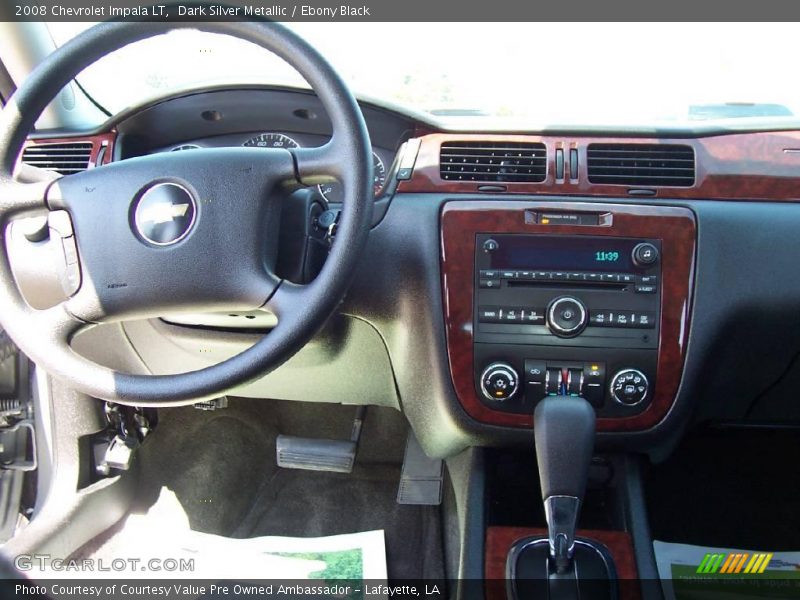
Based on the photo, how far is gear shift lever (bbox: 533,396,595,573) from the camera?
1.26 metres

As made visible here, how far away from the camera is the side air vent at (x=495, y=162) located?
57.8 inches

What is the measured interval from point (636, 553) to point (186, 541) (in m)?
1.19

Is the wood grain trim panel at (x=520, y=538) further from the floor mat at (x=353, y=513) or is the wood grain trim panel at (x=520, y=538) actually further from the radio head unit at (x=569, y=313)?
the floor mat at (x=353, y=513)

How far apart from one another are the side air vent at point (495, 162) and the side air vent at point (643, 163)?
0.35 ft

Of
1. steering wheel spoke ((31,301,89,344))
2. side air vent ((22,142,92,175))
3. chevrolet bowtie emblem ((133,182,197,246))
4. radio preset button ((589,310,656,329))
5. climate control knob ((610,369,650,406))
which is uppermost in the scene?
side air vent ((22,142,92,175))

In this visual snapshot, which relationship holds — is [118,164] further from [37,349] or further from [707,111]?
[707,111]

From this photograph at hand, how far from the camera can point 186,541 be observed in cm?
197

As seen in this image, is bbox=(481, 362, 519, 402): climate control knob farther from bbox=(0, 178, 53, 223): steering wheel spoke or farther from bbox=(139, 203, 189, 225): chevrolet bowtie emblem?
bbox=(0, 178, 53, 223): steering wheel spoke

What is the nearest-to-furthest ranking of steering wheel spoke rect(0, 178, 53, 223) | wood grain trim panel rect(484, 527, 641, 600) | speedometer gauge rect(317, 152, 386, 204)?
steering wheel spoke rect(0, 178, 53, 223) < wood grain trim panel rect(484, 527, 641, 600) < speedometer gauge rect(317, 152, 386, 204)
